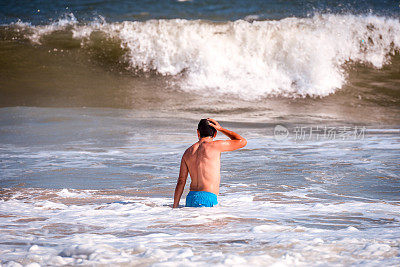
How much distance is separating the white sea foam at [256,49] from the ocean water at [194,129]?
0.15 feet

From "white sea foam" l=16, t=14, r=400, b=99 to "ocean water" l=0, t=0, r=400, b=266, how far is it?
0.15ft

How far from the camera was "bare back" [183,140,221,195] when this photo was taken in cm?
388

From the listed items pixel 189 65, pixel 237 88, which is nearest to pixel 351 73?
pixel 237 88

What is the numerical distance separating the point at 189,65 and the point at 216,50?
1061 mm

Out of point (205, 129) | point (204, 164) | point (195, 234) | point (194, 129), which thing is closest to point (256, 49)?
point (194, 129)

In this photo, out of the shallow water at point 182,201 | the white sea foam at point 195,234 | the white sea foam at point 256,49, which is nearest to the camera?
the white sea foam at point 195,234

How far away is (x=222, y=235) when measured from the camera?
3.04 m

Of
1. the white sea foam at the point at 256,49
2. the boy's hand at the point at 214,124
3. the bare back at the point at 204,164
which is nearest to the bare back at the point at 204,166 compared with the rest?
the bare back at the point at 204,164

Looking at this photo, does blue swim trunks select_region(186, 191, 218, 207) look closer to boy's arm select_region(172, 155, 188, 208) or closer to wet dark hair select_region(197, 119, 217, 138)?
boy's arm select_region(172, 155, 188, 208)

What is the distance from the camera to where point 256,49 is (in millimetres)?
15023

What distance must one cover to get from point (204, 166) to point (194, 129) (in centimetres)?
579

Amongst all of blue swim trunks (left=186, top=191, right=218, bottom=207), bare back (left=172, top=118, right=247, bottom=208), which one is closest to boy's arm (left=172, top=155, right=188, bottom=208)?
bare back (left=172, top=118, right=247, bottom=208)

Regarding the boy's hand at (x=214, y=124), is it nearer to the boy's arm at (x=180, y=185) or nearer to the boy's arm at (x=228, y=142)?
the boy's arm at (x=228, y=142)

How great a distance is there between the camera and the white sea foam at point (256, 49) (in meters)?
14.3
